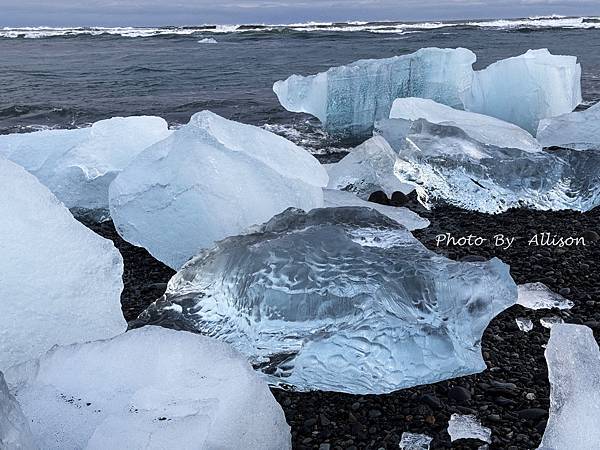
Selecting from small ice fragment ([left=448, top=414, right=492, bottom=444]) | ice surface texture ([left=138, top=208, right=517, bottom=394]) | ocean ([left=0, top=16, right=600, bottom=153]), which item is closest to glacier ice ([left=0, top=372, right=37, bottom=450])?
ice surface texture ([left=138, top=208, right=517, bottom=394])

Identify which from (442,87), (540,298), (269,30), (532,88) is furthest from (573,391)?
(269,30)

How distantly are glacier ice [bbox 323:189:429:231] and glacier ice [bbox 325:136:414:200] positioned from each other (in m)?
0.41

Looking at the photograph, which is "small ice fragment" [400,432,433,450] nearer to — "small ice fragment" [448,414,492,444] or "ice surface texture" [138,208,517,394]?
"small ice fragment" [448,414,492,444]

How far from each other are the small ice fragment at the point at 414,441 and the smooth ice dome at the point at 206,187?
1.63 meters

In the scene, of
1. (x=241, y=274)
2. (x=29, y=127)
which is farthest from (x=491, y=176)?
(x=29, y=127)

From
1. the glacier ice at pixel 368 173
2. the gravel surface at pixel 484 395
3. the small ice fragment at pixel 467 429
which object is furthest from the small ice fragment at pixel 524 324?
the glacier ice at pixel 368 173

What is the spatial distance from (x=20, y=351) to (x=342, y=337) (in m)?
1.09

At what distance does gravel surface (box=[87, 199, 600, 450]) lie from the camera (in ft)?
6.93

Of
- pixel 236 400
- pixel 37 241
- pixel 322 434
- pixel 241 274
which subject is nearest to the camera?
pixel 236 400

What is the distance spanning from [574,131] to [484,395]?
4090 millimetres

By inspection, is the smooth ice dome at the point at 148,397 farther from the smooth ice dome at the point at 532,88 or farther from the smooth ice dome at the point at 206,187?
the smooth ice dome at the point at 532,88

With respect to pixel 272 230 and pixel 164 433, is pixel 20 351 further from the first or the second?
pixel 272 230

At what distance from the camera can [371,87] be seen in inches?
314

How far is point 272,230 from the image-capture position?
3.02m
